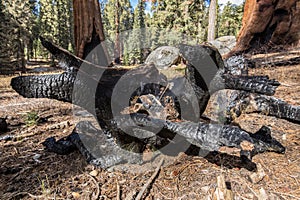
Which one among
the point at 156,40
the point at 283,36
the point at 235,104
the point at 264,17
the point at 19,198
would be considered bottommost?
the point at 19,198

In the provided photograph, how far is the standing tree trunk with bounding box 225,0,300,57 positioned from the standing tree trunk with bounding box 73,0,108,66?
4.03m

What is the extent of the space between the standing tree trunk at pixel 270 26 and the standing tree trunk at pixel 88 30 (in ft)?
13.2

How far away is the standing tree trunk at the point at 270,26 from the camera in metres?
5.01

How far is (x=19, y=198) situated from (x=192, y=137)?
991mm

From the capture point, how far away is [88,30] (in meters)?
2.03

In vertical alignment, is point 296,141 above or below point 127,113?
below

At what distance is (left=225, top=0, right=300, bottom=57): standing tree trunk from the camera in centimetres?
501

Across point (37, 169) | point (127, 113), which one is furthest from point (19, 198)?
point (127, 113)

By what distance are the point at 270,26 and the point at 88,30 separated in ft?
17.7

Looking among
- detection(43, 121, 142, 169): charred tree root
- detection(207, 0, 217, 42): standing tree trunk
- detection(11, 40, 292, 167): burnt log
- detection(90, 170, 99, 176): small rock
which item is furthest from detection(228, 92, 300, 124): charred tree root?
detection(207, 0, 217, 42): standing tree trunk

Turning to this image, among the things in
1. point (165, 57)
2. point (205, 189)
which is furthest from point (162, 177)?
point (165, 57)

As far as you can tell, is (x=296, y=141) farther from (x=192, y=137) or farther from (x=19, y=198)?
(x=19, y=198)

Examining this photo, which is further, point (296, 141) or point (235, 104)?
point (235, 104)

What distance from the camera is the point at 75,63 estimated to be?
1.03 meters
